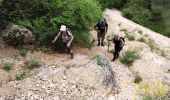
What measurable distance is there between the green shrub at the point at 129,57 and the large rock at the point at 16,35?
361cm

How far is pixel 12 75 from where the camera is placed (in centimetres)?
1280

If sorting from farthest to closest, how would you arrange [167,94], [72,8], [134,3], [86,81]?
[134,3] → [72,8] → [167,94] → [86,81]

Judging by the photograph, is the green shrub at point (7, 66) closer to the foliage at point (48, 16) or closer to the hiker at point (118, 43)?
the foliage at point (48, 16)

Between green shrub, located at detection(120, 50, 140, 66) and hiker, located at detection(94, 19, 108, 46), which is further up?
hiker, located at detection(94, 19, 108, 46)

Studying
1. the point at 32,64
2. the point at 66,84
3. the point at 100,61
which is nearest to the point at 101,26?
the point at 100,61

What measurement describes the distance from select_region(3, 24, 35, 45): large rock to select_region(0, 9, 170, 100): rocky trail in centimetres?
32

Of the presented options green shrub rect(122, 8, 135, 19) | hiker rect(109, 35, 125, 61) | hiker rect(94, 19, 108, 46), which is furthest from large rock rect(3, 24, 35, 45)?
green shrub rect(122, 8, 135, 19)

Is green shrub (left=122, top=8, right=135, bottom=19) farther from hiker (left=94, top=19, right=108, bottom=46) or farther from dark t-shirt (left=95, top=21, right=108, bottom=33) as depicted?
dark t-shirt (left=95, top=21, right=108, bottom=33)

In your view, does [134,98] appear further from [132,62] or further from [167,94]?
[132,62]

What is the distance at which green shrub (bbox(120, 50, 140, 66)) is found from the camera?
A: 15.3m

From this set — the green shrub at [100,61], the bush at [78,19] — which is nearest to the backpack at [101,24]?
the bush at [78,19]

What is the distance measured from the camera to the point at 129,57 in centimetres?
1539

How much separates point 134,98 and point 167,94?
1.25m

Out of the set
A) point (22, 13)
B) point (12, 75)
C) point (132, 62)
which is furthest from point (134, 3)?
point (12, 75)
